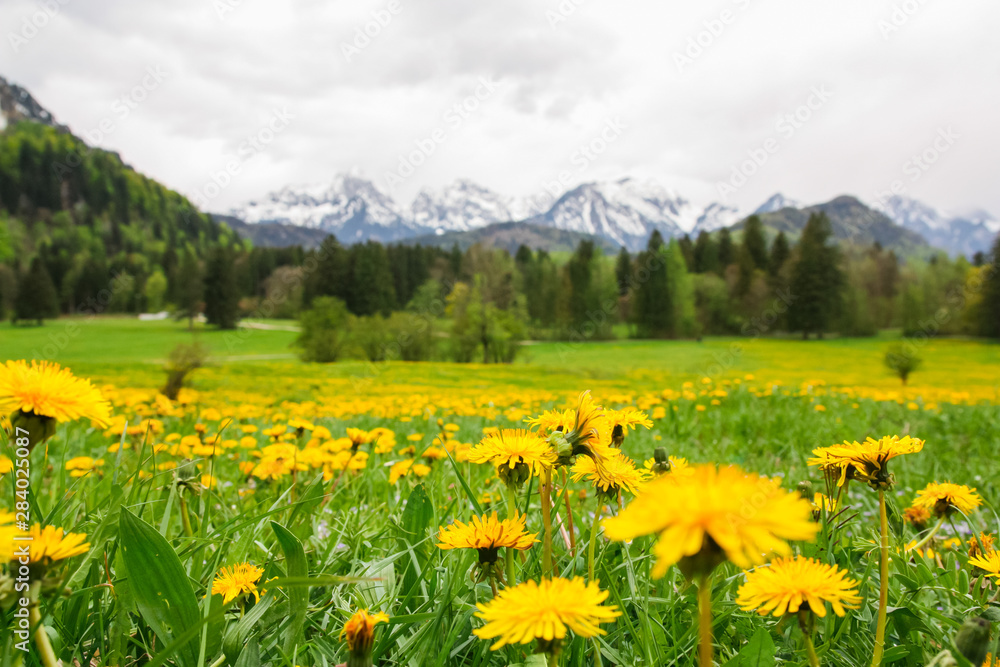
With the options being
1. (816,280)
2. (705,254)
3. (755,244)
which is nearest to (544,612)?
(816,280)

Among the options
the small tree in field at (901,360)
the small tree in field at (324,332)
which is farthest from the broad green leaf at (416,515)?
the small tree in field at (324,332)

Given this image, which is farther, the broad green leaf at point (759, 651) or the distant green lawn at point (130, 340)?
the distant green lawn at point (130, 340)

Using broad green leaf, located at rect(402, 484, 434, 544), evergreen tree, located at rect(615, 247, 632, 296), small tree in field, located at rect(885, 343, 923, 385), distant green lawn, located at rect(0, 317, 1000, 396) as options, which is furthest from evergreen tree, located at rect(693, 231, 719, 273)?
broad green leaf, located at rect(402, 484, 434, 544)

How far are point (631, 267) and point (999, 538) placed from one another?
6558 centimetres

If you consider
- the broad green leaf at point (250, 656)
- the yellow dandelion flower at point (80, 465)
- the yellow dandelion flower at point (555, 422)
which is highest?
the yellow dandelion flower at point (555, 422)

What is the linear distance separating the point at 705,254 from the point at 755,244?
703 centimetres

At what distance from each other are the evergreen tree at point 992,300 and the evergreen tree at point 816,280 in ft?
34.4

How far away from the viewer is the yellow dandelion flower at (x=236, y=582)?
964 mm

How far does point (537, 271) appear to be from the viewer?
64.6m

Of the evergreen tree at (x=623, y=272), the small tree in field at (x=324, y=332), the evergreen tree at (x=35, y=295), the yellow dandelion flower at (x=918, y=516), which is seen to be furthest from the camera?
the evergreen tree at (x=623, y=272)

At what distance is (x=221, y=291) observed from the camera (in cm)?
5078

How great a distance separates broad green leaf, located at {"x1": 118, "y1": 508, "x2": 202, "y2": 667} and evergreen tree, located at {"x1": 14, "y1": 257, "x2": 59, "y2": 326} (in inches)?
2511

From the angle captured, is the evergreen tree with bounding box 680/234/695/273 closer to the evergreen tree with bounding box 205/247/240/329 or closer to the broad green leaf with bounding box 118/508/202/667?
the evergreen tree with bounding box 205/247/240/329

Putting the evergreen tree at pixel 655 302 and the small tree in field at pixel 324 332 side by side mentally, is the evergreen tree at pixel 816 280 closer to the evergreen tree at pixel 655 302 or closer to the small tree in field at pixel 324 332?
the evergreen tree at pixel 655 302
